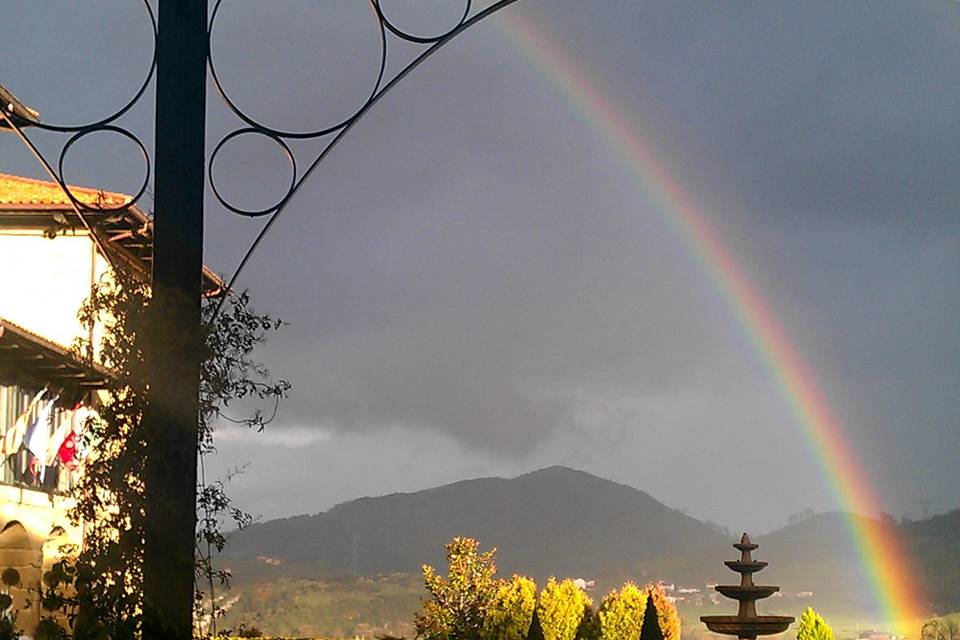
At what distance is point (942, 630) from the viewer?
125 feet

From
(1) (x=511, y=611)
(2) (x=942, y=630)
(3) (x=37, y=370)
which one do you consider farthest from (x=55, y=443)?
(2) (x=942, y=630)

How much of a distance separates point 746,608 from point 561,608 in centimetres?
604

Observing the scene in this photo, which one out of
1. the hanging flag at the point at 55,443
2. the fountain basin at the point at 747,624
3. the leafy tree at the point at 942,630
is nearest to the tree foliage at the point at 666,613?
the fountain basin at the point at 747,624

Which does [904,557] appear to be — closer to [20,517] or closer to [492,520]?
[492,520]

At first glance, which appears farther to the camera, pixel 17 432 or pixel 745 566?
pixel 17 432

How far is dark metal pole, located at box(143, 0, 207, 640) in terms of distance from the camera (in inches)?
223

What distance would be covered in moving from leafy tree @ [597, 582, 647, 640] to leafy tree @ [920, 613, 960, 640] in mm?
19632

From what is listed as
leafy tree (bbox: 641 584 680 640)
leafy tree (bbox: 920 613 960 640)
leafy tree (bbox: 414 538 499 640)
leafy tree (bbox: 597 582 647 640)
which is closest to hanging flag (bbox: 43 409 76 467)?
leafy tree (bbox: 414 538 499 640)

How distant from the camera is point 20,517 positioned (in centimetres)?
1814

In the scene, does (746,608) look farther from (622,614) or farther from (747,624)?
(622,614)

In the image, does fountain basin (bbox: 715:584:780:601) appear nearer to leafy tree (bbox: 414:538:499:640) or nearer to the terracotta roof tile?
leafy tree (bbox: 414:538:499:640)

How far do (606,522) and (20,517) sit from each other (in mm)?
69840

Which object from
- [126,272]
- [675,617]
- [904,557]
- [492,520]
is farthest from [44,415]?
[492,520]

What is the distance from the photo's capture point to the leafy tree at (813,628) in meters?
16.5
